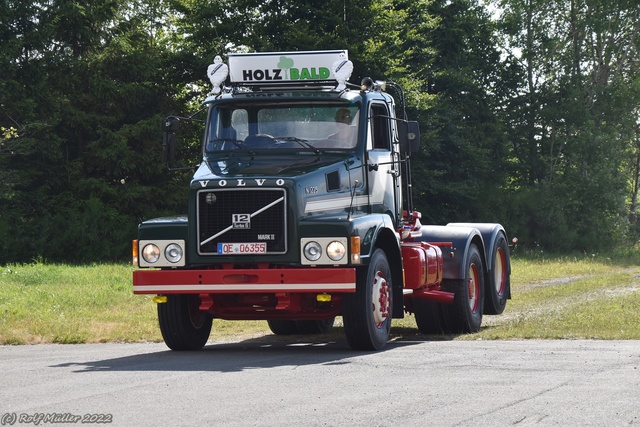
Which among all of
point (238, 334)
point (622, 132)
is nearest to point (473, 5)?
point (622, 132)

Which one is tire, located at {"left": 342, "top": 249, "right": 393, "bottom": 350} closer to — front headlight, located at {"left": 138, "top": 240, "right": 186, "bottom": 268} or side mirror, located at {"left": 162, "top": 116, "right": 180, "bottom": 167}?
front headlight, located at {"left": 138, "top": 240, "right": 186, "bottom": 268}

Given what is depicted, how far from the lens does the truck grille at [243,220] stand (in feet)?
43.0

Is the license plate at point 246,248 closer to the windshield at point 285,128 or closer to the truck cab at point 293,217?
the truck cab at point 293,217

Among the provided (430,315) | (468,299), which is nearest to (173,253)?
(430,315)

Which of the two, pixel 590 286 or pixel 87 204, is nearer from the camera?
pixel 590 286

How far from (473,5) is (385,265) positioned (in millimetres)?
47948

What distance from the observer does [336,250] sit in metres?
13.0

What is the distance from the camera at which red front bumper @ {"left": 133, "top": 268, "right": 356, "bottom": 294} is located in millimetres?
12773

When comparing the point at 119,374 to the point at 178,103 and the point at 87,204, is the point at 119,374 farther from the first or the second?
the point at 178,103

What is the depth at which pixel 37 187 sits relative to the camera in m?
42.7

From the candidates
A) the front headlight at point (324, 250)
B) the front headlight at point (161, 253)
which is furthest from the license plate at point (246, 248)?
the front headlight at point (161, 253)

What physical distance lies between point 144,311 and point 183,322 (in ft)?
24.6

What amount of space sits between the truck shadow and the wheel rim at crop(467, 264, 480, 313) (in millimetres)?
1304

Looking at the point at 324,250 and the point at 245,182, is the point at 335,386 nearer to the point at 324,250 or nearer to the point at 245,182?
the point at 324,250
